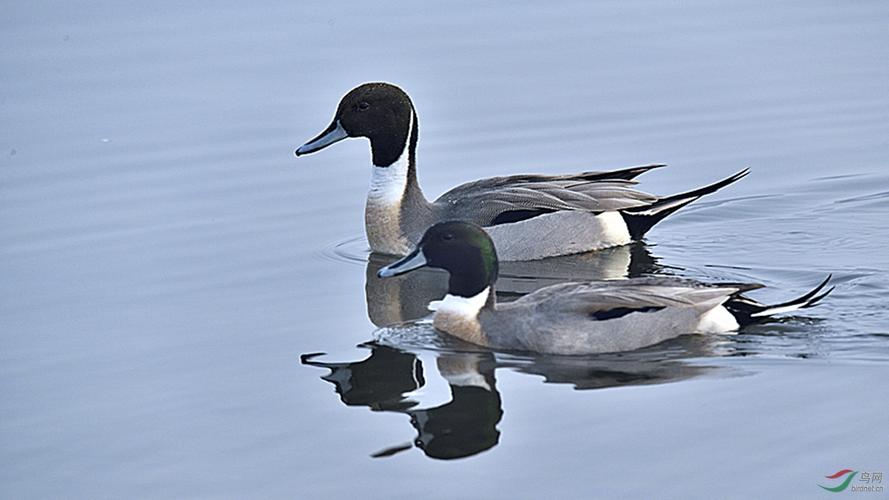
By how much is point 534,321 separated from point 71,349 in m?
2.69

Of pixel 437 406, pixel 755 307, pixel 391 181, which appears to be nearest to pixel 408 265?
pixel 437 406

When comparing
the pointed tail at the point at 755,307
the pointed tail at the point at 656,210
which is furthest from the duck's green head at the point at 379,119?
the pointed tail at the point at 755,307

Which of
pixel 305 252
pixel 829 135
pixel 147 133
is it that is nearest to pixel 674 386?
pixel 305 252

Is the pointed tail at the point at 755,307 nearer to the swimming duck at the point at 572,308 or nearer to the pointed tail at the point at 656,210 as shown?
the swimming duck at the point at 572,308

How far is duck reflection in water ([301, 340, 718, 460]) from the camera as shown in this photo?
25.1ft

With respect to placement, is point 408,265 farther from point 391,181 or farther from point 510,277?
point 391,181

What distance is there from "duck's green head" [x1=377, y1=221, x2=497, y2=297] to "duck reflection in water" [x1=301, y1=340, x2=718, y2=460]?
15.1 inches

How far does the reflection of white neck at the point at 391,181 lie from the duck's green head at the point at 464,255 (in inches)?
97.9

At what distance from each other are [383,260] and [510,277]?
103cm

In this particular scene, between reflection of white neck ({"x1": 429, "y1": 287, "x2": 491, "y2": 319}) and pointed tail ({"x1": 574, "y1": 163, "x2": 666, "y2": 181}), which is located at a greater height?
pointed tail ({"x1": 574, "y1": 163, "x2": 666, "y2": 181})

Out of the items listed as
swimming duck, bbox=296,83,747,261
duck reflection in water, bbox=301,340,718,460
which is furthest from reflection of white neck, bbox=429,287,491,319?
swimming duck, bbox=296,83,747,261

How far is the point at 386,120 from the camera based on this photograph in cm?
1181

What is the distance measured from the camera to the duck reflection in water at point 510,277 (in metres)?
10.1

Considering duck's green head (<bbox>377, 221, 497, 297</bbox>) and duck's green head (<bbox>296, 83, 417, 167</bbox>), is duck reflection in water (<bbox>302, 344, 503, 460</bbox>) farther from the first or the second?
duck's green head (<bbox>296, 83, 417, 167</bbox>)
